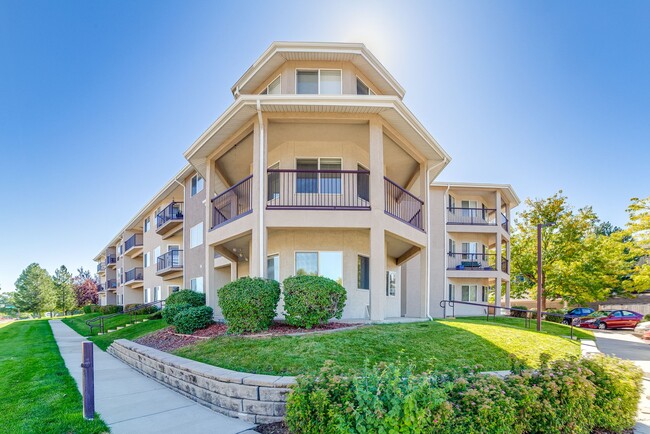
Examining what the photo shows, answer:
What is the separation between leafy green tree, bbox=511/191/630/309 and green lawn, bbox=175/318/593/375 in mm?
24203

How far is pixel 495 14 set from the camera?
1200 cm

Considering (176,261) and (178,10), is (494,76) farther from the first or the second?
(176,261)

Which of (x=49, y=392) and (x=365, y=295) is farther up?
(x=365, y=295)

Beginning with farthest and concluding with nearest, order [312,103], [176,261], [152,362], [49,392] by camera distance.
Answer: [176,261] → [312,103] → [152,362] → [49,392]

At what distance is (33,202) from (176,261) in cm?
1060

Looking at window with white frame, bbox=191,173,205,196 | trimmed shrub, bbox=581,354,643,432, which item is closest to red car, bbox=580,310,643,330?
trimmed shrub, bbox=581,354,643,432

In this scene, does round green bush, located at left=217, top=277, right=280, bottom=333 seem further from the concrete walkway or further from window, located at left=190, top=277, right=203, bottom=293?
window, located at left=190, top=277, right=203, bottom=293

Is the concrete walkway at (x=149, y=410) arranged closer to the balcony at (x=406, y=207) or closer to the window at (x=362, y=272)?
the window at (x=362, y=272)

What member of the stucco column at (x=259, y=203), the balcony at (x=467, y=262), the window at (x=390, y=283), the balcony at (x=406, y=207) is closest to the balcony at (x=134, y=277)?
the balcony at (x=467, y=262)

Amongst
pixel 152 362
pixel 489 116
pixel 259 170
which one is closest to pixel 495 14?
pixel 489 116

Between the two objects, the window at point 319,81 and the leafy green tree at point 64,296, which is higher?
the window at point 319,81

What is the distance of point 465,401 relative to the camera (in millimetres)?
3941

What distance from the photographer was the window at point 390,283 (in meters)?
13.9

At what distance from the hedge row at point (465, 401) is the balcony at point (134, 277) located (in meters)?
34.0
